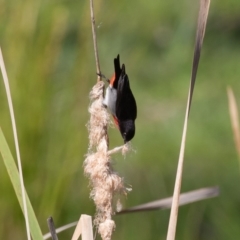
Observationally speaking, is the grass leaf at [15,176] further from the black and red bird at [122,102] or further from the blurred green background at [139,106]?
the blurred green background at [139,106]

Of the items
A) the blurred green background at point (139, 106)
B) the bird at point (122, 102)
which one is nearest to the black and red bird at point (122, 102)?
the bird at point (122, 102)

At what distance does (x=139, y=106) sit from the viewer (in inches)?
106

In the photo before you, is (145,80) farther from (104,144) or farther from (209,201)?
(104,144)

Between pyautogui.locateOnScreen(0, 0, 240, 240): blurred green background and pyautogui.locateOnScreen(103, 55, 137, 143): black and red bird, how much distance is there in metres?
0.19

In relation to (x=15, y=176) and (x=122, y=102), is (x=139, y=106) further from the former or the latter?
(x=15, y=176)

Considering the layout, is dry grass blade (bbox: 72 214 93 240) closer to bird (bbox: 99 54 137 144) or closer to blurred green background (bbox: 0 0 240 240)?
bird (bbox: 99 54 137 144)

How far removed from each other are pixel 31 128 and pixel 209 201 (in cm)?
87

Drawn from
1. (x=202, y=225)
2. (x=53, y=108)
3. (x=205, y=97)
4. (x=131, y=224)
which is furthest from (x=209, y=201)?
(x=205, y=97)

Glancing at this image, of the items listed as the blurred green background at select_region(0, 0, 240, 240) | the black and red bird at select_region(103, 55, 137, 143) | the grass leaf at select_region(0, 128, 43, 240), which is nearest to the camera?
the grass leaf at select_region(0, 128, 43, 240)

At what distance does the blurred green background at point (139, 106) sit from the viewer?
4.23 feet

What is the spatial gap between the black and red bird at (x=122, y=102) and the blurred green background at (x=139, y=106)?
0.62 feet

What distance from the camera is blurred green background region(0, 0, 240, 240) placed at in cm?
129

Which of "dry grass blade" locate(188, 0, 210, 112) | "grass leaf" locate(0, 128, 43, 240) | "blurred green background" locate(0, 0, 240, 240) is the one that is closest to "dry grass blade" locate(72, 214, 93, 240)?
"grass leaf" locate(0, 128, 43, 240)

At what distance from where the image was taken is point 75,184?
1586mm
